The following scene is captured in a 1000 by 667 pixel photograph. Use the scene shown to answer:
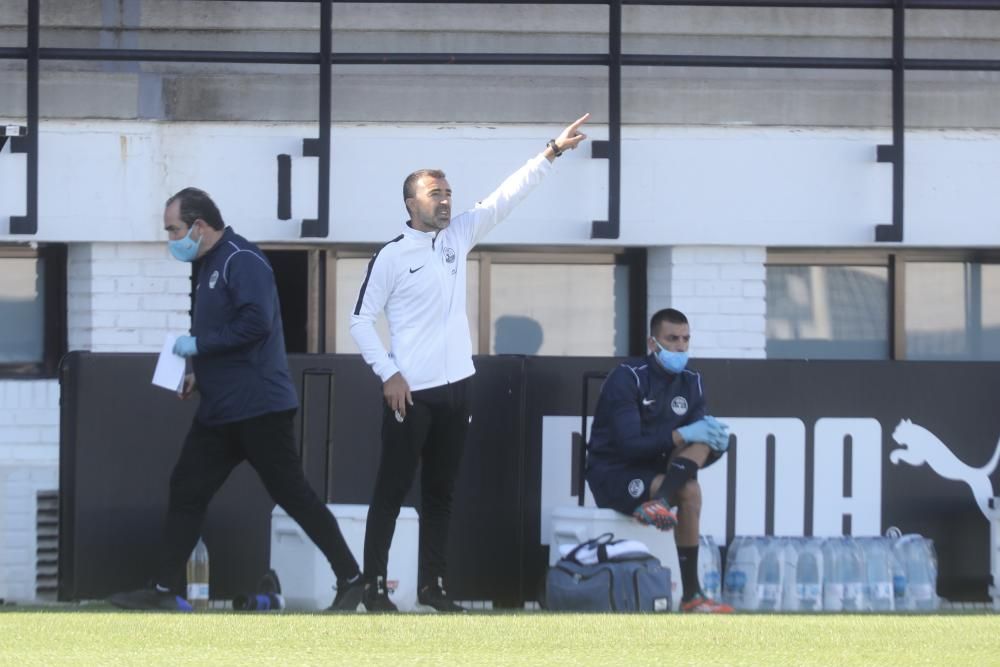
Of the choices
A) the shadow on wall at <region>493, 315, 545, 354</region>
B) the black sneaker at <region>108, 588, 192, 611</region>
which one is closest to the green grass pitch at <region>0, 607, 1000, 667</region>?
the black sneaker at <region>108, 588, 192, 611</region>

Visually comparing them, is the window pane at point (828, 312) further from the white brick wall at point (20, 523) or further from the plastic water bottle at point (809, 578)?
the white brick wall at point (20, 523)

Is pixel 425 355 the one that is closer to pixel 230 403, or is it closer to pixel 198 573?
pixel 230 403

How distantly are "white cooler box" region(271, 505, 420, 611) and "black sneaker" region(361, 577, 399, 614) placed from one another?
289 millimetres

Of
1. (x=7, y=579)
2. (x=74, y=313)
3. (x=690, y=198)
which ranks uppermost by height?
(x=690, y=198)

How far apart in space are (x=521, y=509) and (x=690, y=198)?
8.27 feet

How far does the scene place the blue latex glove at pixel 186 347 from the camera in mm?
7648

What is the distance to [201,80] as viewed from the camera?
10.5m

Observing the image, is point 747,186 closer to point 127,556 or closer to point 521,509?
point 521,509

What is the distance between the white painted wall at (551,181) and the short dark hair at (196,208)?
258 cm

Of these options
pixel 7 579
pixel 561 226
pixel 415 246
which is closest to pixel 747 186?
pixel 561 226

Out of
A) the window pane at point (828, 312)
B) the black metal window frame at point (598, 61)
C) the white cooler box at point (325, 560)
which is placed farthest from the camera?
the window pane at point (828, 312)

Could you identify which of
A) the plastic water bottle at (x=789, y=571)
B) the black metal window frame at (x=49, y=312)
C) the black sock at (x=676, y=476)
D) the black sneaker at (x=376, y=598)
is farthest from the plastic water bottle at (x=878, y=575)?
the black metal window frame at (x=49, y=312)

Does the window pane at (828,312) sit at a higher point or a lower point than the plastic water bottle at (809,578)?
higher

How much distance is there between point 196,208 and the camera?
780cm
